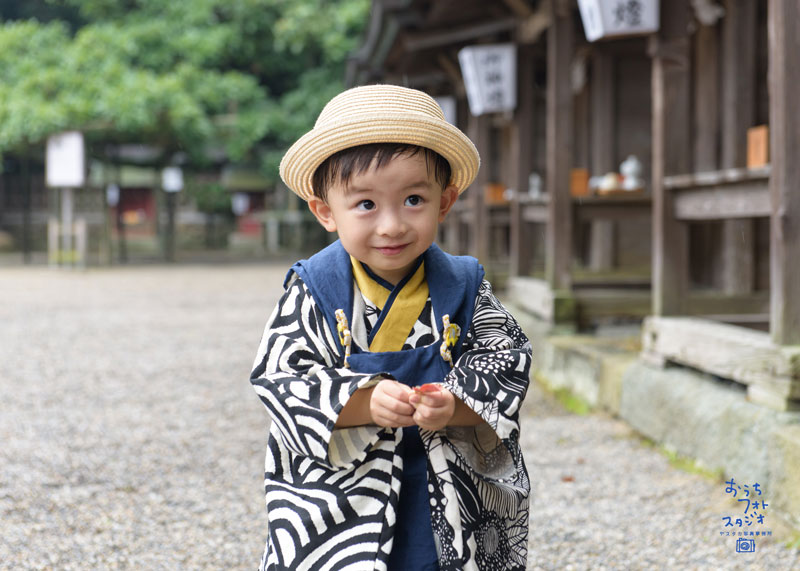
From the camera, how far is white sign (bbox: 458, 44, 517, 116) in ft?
22.9

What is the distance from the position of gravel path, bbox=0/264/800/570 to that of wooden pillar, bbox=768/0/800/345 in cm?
70

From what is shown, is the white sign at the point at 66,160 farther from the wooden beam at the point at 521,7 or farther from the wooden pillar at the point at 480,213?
the wooden beam at the point at 521,7

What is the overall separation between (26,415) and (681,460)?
331cm

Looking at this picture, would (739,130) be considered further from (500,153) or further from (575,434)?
(500,153)

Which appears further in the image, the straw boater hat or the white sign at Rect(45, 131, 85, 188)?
the white sign at Rect(45, 131, 85, 188)

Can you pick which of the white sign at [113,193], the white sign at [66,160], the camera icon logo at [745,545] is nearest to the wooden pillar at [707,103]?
the camera icon logo at [745,545]

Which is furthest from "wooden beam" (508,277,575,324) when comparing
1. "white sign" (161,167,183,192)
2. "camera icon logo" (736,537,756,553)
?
"white sign" (161,167,183,192)

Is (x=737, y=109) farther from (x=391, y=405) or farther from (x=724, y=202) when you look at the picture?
(x=391, y=405)

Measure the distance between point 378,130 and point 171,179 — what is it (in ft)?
55.1

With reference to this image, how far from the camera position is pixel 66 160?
1472cm

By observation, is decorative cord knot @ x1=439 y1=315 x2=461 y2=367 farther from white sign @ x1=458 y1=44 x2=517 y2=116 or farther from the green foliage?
the green foliage

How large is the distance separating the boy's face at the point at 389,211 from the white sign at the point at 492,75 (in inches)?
218

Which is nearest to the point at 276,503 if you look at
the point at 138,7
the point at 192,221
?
the point at 138,7

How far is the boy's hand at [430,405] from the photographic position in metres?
1.44
